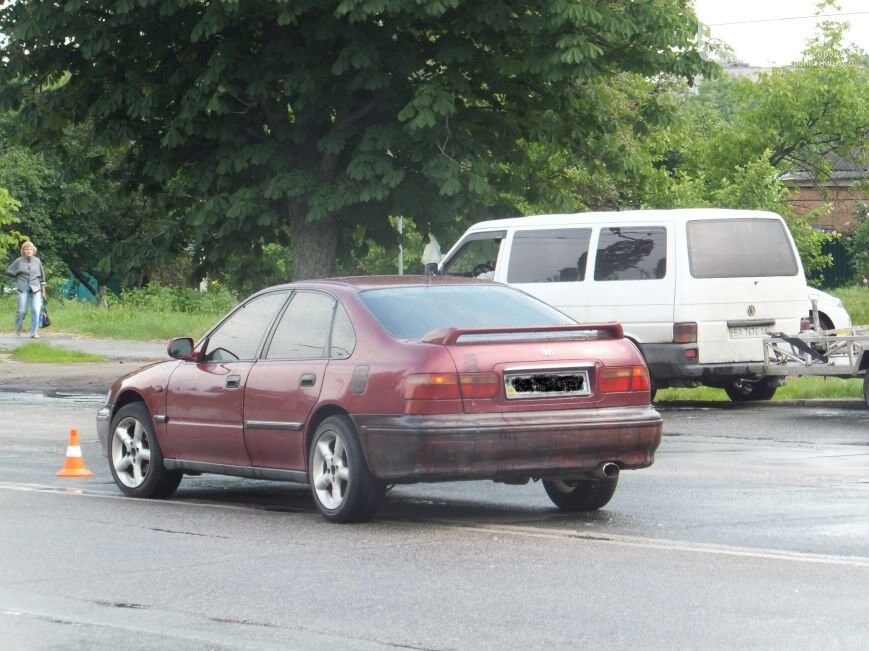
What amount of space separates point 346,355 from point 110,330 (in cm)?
2794

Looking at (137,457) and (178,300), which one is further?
(178,300)

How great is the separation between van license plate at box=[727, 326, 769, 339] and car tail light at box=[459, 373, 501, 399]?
851cm

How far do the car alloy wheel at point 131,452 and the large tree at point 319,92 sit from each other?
1006 centimetres

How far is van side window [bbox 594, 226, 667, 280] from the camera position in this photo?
698 inches

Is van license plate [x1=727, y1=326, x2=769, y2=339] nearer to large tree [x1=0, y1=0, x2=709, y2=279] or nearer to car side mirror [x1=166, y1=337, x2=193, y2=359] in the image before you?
large tree [x1=0, y1=0, x2=709, y2=279]

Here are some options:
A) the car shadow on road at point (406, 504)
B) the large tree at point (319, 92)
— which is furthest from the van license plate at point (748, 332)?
the car shadow on road at point (406, 504)

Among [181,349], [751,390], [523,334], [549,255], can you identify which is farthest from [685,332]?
[523,334]

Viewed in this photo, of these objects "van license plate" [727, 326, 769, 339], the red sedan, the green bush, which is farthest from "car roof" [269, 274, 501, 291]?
the green bush

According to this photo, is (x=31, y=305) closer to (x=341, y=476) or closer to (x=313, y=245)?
(x=313, y=245)

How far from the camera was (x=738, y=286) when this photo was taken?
58.0 feet

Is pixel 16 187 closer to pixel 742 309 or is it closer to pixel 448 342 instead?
pixel 742 309

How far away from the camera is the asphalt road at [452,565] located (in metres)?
6.61

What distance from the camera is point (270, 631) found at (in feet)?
21.8

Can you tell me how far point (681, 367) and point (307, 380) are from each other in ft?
26.0
